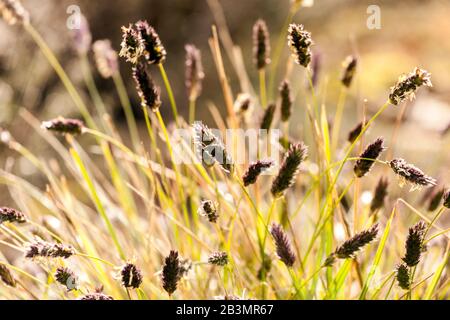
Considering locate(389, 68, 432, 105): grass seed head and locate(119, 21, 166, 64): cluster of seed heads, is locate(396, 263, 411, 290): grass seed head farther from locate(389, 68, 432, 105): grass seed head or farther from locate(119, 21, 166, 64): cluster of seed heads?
locate(119, 21, 166, 64): cluster of seed heads

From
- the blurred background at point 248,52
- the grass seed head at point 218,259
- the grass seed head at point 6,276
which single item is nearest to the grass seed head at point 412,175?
the grass seed head at point 218,259

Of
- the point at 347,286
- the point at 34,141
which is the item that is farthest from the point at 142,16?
the point at 347,286

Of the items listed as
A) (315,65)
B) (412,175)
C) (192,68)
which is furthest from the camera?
(315,65)

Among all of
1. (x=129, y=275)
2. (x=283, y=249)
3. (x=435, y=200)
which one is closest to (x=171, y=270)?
(x=129, y=275)

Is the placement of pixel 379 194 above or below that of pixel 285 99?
below

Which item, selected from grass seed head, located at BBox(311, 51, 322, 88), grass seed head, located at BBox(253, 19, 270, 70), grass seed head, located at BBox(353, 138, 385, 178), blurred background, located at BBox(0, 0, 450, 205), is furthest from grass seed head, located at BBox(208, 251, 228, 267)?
blurred background, located at BBox(0, 0, 450, 205)

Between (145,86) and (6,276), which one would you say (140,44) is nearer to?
(145,86)

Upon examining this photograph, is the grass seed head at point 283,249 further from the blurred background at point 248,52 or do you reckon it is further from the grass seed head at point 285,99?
the blurred background at point 248,52
